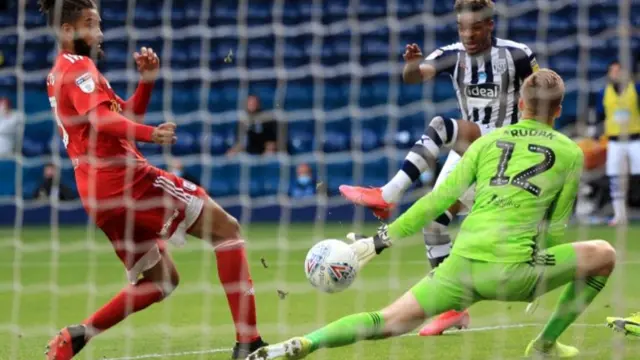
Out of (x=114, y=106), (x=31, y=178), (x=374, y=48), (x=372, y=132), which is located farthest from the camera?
(x=31, y=178)

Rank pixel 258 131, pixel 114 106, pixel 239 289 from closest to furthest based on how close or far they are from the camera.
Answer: pixel 114 106, pixel 239 289, pixel 258 131

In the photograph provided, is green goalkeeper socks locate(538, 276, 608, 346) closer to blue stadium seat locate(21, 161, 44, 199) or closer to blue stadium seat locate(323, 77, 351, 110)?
blue stadium seat locate(323, 77, 351, 110)

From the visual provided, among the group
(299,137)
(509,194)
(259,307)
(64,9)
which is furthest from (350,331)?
(299,137)

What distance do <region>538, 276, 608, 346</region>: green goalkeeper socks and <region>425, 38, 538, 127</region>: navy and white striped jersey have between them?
1.75 m

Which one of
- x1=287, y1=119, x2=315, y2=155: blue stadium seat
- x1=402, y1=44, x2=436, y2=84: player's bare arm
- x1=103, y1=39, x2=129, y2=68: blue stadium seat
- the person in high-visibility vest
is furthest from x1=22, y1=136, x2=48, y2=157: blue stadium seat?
x1=402, y1=44, x2=436, y2=84: player's bare arm

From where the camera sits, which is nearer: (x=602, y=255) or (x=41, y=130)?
(x=602, y=255)

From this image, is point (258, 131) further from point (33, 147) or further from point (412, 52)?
point (412, 52)

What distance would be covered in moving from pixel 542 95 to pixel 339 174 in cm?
892

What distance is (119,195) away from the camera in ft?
21.4

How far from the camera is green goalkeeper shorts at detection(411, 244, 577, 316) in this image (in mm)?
5484

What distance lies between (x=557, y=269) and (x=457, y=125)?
2054 mm

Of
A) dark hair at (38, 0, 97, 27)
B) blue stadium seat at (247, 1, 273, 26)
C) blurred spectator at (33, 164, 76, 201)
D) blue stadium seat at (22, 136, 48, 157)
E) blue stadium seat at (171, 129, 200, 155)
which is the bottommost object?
blurred spectator at (33, 164, 76, 201)

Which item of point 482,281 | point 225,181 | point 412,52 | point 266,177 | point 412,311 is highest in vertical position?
point 412,52

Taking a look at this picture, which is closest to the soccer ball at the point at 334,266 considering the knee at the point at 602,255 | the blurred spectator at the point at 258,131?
the knee at the point at 602,255
